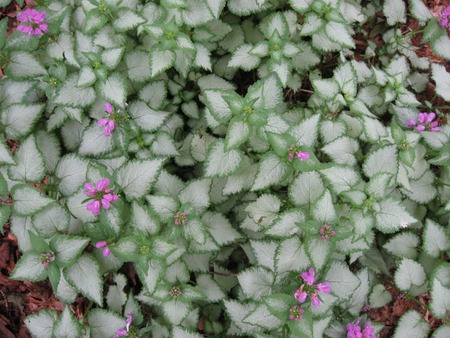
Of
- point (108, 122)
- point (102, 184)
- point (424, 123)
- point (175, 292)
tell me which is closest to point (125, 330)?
point (175, 292)

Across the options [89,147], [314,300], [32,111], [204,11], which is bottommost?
[314,300]

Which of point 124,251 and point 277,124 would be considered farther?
point 277,124

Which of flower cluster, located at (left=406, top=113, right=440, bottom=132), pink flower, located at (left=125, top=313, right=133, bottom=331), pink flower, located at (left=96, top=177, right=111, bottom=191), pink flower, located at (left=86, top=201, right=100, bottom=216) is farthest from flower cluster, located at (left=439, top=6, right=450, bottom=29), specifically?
pink flower, located at (left=125, top=313, right=133, bottom=331)

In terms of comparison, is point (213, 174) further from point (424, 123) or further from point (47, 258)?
point (424, 123)

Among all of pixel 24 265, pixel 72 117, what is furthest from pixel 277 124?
pixel 24 265

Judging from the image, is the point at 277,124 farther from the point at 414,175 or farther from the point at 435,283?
the point at 435,283

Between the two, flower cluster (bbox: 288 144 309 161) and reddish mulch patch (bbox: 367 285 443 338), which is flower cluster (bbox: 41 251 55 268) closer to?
flower cluster (bbox: 288 144 309 161)

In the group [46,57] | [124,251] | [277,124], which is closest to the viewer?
[124,251]
